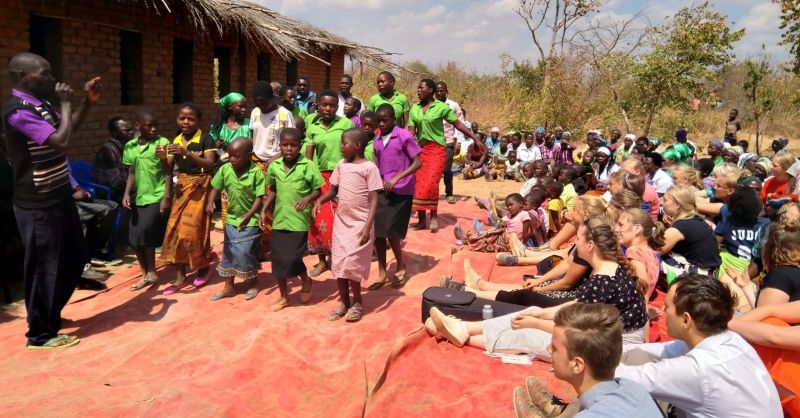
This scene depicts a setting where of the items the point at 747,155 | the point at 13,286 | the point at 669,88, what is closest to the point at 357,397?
the point at 13,286

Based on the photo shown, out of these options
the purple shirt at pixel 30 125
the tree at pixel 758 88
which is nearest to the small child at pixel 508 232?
the purple shirt at pixel 30 125

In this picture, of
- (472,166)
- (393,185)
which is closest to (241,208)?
(393,185)

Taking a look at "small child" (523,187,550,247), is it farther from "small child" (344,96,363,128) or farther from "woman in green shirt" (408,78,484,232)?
"small child" (344,96,363,128)

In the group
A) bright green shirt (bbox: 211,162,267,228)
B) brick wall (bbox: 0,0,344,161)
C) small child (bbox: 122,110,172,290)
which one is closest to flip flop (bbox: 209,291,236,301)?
bright green shirt (bbox: 211,162,267,228)

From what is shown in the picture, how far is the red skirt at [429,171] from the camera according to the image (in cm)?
760

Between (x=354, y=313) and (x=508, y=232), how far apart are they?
256 centimetres

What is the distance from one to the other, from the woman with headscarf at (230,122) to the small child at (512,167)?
7.91 metres

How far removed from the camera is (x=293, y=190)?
17.2ft

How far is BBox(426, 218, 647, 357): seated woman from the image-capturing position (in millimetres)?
3848

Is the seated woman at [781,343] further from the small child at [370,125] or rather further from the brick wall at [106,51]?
the brick wall at [106,51]

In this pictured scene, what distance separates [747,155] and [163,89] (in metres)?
9.04

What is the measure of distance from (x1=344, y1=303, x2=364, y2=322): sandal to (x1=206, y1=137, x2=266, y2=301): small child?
1.05 metres

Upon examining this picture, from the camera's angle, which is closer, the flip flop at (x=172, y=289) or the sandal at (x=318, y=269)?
the flip flop at (x=172, y=289)

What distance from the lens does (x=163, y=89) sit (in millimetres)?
9305
